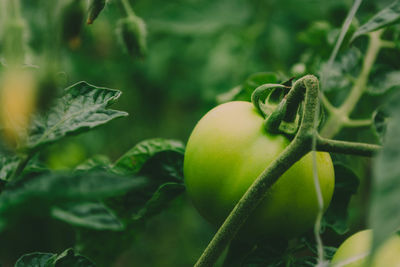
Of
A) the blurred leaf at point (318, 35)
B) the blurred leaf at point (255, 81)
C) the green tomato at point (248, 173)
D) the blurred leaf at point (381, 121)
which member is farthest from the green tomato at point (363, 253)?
the blurred leaf at point (318, 35)

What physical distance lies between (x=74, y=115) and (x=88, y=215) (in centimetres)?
17

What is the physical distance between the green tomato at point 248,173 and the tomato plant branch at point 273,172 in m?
0.03

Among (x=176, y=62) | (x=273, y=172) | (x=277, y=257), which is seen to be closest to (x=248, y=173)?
(x=273, y=172)

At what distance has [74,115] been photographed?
1.80ft

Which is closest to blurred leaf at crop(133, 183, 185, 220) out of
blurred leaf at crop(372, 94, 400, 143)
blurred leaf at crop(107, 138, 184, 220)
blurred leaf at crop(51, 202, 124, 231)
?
blurred leaf at crop(107, 138, 184, 220)

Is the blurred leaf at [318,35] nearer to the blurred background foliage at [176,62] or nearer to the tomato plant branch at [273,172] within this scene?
the blurred background foliage at [176,62]

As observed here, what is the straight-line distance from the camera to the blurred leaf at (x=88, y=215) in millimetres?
415

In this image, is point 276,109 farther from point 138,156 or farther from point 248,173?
point 138,156

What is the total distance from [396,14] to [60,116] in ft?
1.50

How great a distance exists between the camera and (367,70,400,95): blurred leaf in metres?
0.90

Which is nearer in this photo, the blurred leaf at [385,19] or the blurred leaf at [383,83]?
the blurred leaf at [385,19]

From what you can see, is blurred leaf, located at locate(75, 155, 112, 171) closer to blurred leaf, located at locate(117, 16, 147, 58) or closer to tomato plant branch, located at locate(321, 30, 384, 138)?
blurred leaf, located at locate(117, 16, 147, 58)

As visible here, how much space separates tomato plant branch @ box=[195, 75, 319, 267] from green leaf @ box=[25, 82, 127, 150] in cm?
18

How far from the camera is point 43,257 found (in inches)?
22.8
